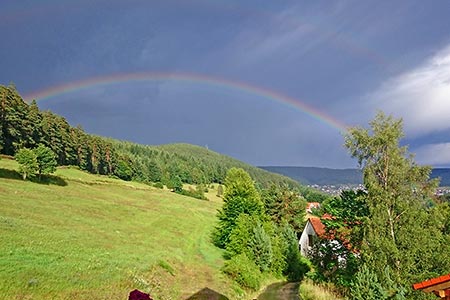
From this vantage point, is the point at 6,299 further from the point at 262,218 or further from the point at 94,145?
the point at 94,145

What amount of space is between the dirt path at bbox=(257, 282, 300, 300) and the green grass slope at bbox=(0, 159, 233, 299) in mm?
4846

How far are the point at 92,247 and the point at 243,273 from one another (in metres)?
15.9

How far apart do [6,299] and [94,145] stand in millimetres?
105713

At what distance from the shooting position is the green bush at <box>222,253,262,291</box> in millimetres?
37750

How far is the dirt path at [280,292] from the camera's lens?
36000mm

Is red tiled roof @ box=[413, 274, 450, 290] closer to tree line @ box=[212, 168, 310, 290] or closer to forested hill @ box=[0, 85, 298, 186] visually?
tree line @ box=[212, 168, 310, 290]

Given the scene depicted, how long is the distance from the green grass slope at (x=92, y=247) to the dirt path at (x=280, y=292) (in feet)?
15.9

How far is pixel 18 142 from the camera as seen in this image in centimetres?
7962

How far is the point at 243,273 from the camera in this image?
38000mm

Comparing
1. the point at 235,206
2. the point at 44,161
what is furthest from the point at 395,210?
the point at 44,161

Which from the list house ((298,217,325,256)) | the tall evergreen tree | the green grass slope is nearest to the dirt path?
the green grass slope

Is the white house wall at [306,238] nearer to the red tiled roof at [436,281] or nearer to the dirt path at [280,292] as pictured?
the dirt path at [280,292]

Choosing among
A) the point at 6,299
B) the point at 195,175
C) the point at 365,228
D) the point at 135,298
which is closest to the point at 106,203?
the point at 6,299

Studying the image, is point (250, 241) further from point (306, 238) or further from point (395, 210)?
point (395, 210)
